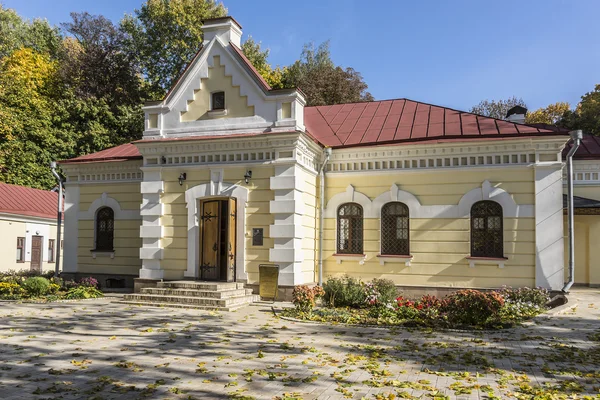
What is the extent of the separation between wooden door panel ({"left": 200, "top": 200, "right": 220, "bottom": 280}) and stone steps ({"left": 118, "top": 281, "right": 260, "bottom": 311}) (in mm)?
699

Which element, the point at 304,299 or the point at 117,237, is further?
the point at 117,237

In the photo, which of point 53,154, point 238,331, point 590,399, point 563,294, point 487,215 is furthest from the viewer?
point 53,154

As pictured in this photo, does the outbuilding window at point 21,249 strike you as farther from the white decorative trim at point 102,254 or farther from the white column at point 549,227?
the white column at point 549,227

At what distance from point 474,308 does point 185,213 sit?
850 cm

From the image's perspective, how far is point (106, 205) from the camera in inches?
696

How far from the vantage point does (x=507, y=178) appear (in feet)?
45.8

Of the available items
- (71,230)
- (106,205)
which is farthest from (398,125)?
(71,230)

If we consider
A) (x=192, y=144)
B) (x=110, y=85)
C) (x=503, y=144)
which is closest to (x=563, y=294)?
(x=503, y=144)

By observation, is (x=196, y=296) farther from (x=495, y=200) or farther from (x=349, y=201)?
(x=495, y=200)

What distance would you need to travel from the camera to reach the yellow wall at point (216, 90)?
583 inches

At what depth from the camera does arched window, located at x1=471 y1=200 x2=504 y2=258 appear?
1407cm

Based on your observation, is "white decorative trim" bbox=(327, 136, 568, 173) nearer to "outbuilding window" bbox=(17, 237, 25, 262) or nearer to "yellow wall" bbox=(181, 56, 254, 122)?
"yellow wall" bbox=(181, 56, 254, 122)

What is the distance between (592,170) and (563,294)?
5.89 m

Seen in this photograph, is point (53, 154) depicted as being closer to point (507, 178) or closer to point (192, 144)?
point (192, 144)
